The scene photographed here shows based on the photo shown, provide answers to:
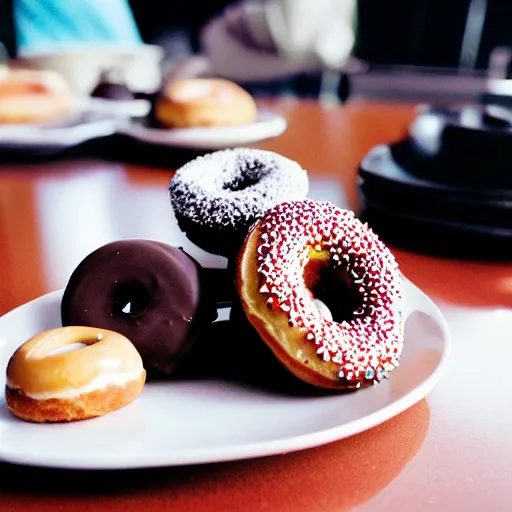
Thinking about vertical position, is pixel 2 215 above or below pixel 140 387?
below

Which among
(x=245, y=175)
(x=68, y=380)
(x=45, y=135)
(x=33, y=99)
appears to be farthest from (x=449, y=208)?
(x=33, y=99)

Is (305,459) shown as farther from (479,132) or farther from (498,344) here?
(479,132)

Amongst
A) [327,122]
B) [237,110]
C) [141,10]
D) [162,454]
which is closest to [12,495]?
[162,454]

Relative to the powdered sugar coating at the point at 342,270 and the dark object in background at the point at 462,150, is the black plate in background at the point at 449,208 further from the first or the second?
the powdered sugar coating at the point at 342,270

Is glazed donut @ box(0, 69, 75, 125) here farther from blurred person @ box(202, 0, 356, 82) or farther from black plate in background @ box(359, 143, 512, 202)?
blurred person @ box(202, 0, 356, 82)

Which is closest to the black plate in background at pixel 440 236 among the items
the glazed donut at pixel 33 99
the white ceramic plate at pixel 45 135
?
the white ceramic plate at pixel 45 135

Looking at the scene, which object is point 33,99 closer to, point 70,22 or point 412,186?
point 412,186
